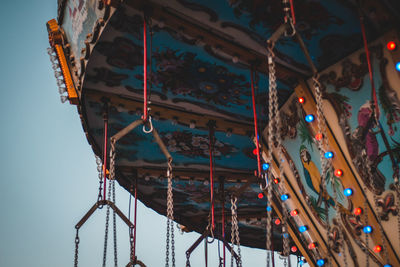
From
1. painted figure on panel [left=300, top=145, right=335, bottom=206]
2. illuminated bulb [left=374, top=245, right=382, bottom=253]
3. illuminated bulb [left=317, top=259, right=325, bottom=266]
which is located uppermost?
painted figure on panel [left=300, top=145, right=335, bottom=206]

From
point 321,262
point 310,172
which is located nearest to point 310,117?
point 310,172

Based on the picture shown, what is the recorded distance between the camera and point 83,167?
92.9ft

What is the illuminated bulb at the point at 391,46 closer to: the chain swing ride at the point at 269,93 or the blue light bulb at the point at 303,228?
the chain swing ride at the point at 269,93

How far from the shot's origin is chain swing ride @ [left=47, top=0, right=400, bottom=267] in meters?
4.33

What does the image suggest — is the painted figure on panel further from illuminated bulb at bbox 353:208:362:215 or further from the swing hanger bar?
the swing hanger bar

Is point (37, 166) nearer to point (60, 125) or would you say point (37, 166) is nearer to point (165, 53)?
point (60, 125)

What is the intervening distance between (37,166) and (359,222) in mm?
20589

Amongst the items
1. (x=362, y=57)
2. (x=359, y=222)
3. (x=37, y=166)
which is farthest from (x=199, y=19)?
(x=37, y=166)

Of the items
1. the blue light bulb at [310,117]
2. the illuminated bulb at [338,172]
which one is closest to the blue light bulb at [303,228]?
the illuminated bulb at [338,172]

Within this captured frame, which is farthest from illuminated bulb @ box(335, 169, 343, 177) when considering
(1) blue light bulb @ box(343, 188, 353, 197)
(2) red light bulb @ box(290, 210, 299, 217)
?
(2) red light bulb @ box(290, 210, 299, 217)

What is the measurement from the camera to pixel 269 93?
3637mm

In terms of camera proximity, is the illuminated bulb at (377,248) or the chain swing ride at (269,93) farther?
the illuminated bulb at (377,248)

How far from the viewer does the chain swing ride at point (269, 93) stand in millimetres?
4328

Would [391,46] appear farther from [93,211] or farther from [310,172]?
[93,211]
